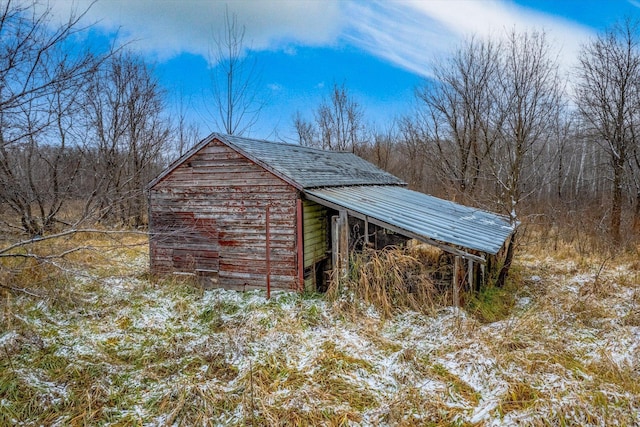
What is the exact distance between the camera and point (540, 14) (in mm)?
12219

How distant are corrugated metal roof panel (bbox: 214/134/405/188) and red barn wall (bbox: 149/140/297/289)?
24cm

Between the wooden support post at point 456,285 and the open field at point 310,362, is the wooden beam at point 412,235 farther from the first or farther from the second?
the open field at point 310,362

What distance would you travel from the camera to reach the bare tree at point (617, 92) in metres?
13.1

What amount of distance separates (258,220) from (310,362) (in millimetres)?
4028

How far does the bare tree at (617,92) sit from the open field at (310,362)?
7.82m

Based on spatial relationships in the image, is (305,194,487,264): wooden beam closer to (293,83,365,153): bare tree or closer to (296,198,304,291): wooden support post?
(296,198,304,291): wooden support post

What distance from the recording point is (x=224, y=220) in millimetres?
9023

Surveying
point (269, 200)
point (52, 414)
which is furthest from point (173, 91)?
point (52, 414)

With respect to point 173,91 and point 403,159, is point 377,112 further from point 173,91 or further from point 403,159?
point 173,91

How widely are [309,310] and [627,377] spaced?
4686mm

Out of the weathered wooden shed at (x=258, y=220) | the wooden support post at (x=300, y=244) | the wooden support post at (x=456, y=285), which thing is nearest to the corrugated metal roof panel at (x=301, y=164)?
the weathered wooden shed at (x=258, y=220)

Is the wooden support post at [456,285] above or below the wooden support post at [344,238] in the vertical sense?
below

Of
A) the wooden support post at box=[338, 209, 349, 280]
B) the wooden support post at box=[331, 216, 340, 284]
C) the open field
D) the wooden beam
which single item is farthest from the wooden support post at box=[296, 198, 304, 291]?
the wooden support post at box=[338, 209, 349, 280]

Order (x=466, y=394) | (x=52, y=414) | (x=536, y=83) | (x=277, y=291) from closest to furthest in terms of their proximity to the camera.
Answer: (x=52, y=414) < (x=466, y=394) < (x=277, y=291) < (x=536, y=83)
